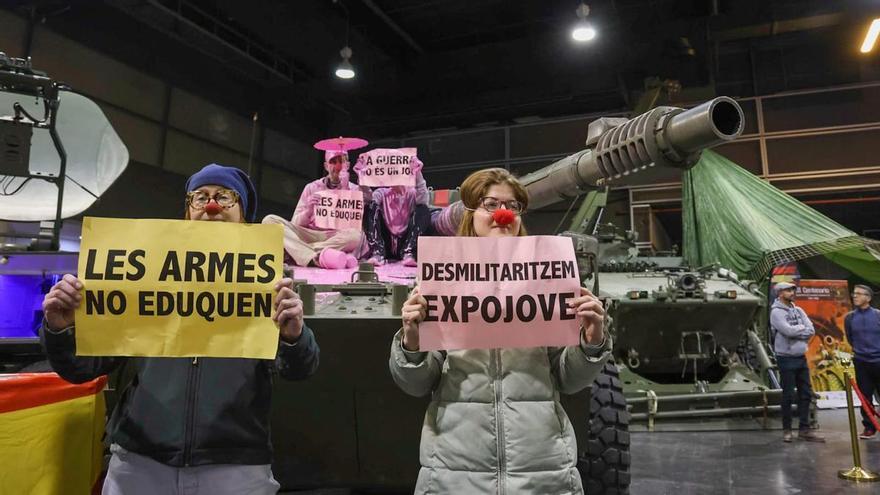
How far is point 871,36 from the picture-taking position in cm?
1109

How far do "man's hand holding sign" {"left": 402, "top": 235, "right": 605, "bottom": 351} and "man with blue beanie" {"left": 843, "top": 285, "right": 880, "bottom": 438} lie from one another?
675 centimetres

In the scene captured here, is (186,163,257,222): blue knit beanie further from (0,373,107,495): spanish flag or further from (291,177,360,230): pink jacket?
(291,177,360,230): pink jacket

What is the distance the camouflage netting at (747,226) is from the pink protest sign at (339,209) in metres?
6.51

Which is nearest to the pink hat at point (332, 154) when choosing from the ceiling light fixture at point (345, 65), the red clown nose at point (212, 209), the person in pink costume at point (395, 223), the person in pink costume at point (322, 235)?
the person in pink costume at point (322, 235)

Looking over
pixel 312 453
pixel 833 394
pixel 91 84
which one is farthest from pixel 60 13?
pixel 833 394

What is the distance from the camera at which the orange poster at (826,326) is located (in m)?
10.4

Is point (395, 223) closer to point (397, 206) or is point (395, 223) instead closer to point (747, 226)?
point (397, 206)

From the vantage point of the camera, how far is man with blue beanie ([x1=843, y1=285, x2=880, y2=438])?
6980mm

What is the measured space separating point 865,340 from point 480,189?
6.89 meters

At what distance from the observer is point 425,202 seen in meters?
5.78

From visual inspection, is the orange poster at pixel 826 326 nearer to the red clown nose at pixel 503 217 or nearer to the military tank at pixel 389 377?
the military tank at pixel 389 377

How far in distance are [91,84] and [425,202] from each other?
24.6ft

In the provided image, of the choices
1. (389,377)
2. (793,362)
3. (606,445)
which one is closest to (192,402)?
(389,377)

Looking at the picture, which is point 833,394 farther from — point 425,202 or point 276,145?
point 276,145
